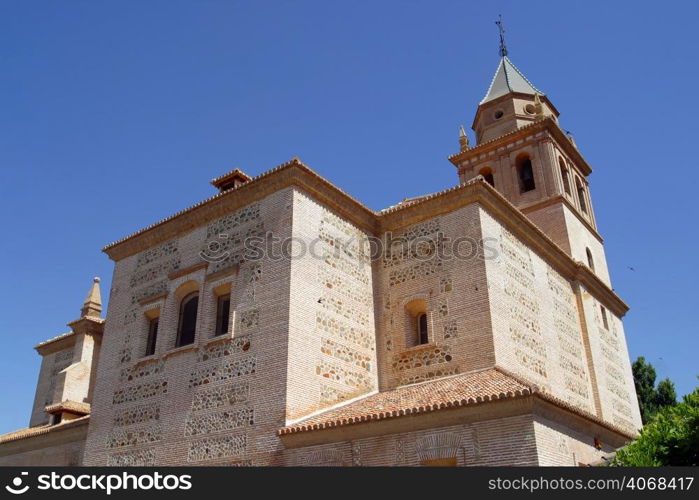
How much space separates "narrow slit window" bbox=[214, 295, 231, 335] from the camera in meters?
12.7

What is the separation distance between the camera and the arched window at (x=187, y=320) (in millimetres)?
13180

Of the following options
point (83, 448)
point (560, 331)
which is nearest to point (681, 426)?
point (560, 331)

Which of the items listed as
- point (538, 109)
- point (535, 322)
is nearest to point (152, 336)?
point (535, 322)

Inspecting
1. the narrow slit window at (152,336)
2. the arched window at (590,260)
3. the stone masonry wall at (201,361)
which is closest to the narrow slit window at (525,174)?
the arched window at (590,260)

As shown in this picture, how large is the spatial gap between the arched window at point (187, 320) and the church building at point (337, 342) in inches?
1.6

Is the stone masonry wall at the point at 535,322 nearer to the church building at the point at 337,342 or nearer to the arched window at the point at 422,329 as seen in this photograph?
the church building at the point at 337,342

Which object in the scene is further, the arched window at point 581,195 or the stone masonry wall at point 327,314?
the arched window at point 581,195

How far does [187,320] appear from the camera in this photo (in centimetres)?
1347

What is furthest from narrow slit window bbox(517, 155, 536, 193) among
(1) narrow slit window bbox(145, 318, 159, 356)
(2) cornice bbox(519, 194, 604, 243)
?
(1) narrow slit window bbox(145, 318, 159, 356)

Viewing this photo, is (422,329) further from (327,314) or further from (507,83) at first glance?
(507,83)

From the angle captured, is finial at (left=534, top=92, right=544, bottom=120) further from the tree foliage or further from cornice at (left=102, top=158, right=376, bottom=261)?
the tree foliage

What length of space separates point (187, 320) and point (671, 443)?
9.32 m
